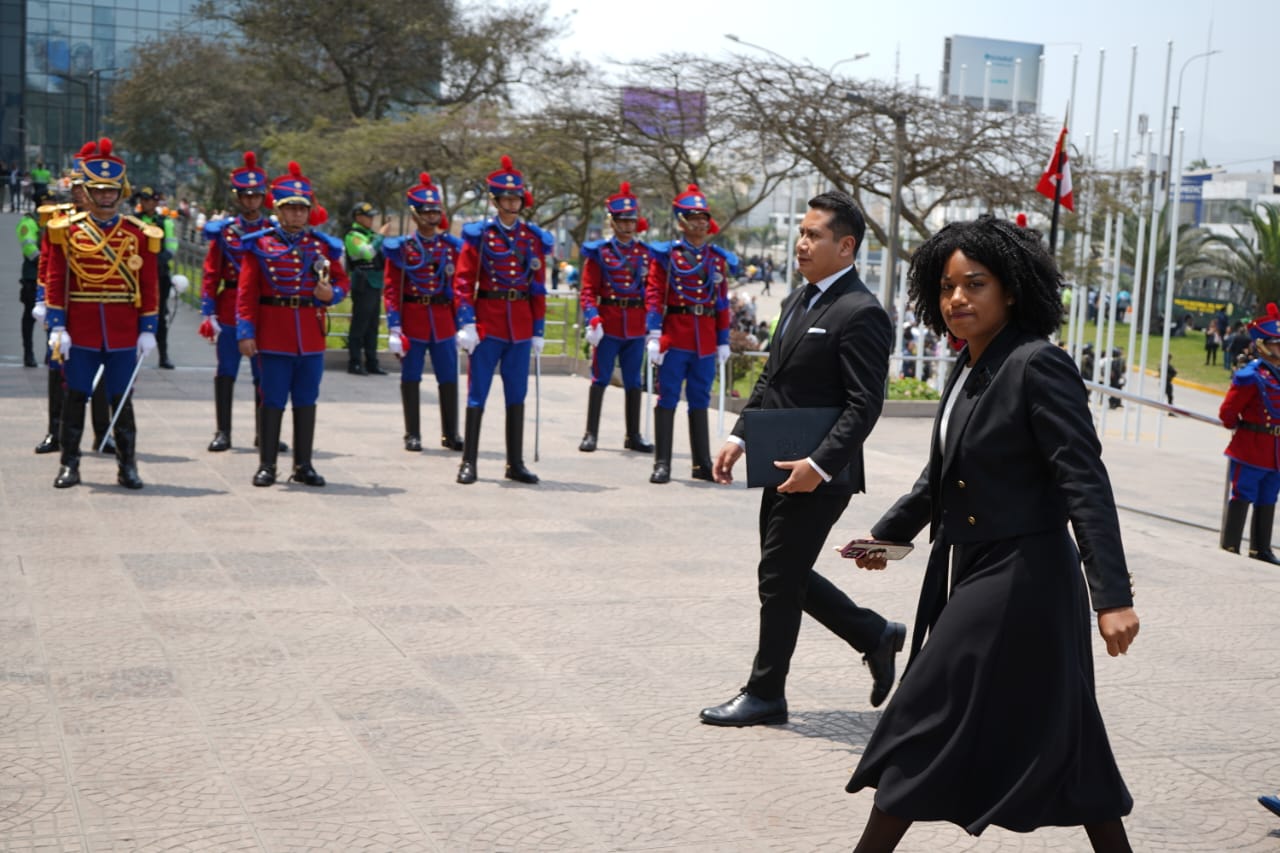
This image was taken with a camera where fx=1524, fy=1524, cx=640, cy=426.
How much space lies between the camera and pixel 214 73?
156ft

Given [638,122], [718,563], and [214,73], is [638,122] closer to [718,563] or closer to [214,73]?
[214,73]

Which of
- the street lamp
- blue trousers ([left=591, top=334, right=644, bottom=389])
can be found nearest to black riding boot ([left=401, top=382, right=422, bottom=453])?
blue trousers ([left=591, top=334, right=644, bottom=389])

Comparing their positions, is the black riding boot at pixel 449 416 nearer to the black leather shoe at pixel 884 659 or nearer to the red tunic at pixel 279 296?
the red tunic at pixel 279 296

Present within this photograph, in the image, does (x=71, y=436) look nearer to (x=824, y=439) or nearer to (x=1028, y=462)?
(x=824, y=439)

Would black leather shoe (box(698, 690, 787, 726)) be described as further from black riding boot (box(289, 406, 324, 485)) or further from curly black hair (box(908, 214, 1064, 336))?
black riding boot (box(289, 406, 324, 485))

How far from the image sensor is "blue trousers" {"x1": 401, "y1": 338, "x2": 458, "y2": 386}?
42.2 ft

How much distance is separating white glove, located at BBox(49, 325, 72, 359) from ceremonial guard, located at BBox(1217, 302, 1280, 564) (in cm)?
819

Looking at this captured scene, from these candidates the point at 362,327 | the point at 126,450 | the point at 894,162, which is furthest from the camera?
the point at 894,162

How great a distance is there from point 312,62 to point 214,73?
4.95 metres

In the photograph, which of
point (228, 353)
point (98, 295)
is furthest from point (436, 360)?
point (98, 295)

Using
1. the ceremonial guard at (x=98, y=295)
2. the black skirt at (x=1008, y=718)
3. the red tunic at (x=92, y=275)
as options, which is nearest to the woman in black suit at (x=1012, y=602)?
the black skirt at (x=1008, y=718)

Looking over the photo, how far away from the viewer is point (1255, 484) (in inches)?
449

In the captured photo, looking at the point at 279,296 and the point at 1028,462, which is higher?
the point at 279,296

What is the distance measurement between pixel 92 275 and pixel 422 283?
341 cm
